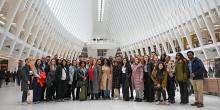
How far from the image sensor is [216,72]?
40.7 ft

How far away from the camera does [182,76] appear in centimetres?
864

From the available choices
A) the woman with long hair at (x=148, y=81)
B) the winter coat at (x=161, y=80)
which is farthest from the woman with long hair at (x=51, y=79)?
the winter coat at (x=161, y=80)

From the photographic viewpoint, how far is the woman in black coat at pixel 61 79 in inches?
378

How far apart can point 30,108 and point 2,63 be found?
2960 centimetres

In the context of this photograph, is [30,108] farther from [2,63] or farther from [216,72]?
[2,63]

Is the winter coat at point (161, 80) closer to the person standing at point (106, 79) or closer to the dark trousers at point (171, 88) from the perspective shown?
the dark trousers at point (171, 88)

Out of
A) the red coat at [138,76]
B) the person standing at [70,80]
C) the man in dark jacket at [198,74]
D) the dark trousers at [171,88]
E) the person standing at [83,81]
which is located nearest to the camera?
the man in dark jacket at [198,74]

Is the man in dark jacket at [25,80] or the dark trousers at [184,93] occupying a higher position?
the man in dark jacket at [25,80]

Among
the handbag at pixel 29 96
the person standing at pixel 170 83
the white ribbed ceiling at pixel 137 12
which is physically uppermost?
the white ribbed ceiling at pixel 137 12

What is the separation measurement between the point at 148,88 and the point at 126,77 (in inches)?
37.5

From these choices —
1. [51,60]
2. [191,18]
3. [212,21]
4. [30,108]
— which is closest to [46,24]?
[191,18]

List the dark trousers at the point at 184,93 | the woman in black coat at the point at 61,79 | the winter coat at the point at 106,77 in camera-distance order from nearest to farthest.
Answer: the dark trousers at the point at 184,93
the woman in black coat at the point at 61,79
the winter coat at the point at 106,77

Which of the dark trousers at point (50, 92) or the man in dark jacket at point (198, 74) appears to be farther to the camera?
the dark trousers at point (50, 92)

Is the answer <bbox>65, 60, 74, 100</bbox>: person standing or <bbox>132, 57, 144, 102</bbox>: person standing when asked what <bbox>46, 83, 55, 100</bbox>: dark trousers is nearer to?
<bbox>65, 60, 74, 100</bbox>: person standing
